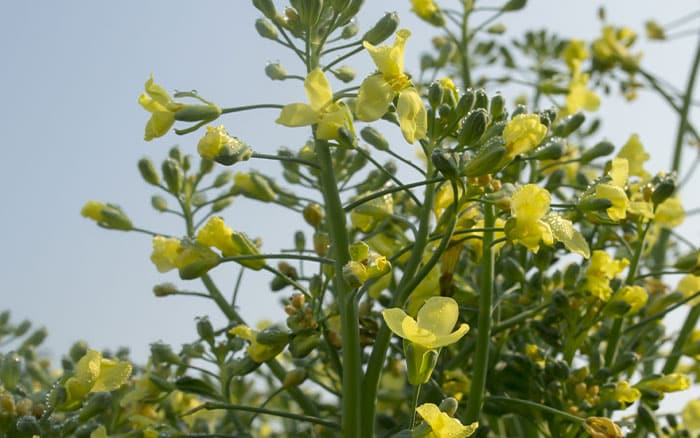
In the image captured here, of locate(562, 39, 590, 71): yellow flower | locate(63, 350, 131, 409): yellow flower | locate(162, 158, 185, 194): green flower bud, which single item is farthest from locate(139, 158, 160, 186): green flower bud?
locate(562, 39, 590, 71): yellow flower

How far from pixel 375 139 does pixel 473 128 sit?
207mm

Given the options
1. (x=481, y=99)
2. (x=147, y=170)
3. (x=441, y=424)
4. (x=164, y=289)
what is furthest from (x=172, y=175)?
(x=441, y=424)

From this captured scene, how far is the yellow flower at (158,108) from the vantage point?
3.94 feet

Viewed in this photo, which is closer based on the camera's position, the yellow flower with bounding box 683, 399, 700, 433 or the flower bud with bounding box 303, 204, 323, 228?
the flower bud with bounding box 303, 204, 323, 228

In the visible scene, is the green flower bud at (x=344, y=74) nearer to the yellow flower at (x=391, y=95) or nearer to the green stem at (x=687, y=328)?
the yellow flower at (x=391, y=95)

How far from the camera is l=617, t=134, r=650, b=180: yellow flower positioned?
160 centimetres

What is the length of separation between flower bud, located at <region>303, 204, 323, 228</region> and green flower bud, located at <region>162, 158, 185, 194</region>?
0.30m

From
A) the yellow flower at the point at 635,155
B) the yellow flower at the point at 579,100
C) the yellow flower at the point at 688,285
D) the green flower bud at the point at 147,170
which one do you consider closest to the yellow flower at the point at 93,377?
the green flower bud at the point at 147,170

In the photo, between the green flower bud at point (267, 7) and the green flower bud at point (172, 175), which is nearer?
the green flower bud at point (267, 7)

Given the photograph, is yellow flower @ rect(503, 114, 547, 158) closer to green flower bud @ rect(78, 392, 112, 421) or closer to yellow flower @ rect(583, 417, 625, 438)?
yellow flower @ rect(583, 417, 625, 438)

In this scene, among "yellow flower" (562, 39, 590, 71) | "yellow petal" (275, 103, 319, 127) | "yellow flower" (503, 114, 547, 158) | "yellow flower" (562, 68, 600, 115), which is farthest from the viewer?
"yellow flower" (562, 39, 590, 71)

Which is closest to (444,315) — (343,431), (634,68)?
(343,431)

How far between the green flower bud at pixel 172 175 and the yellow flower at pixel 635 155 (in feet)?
2.72

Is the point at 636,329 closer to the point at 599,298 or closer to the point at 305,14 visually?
the point at 599,298
